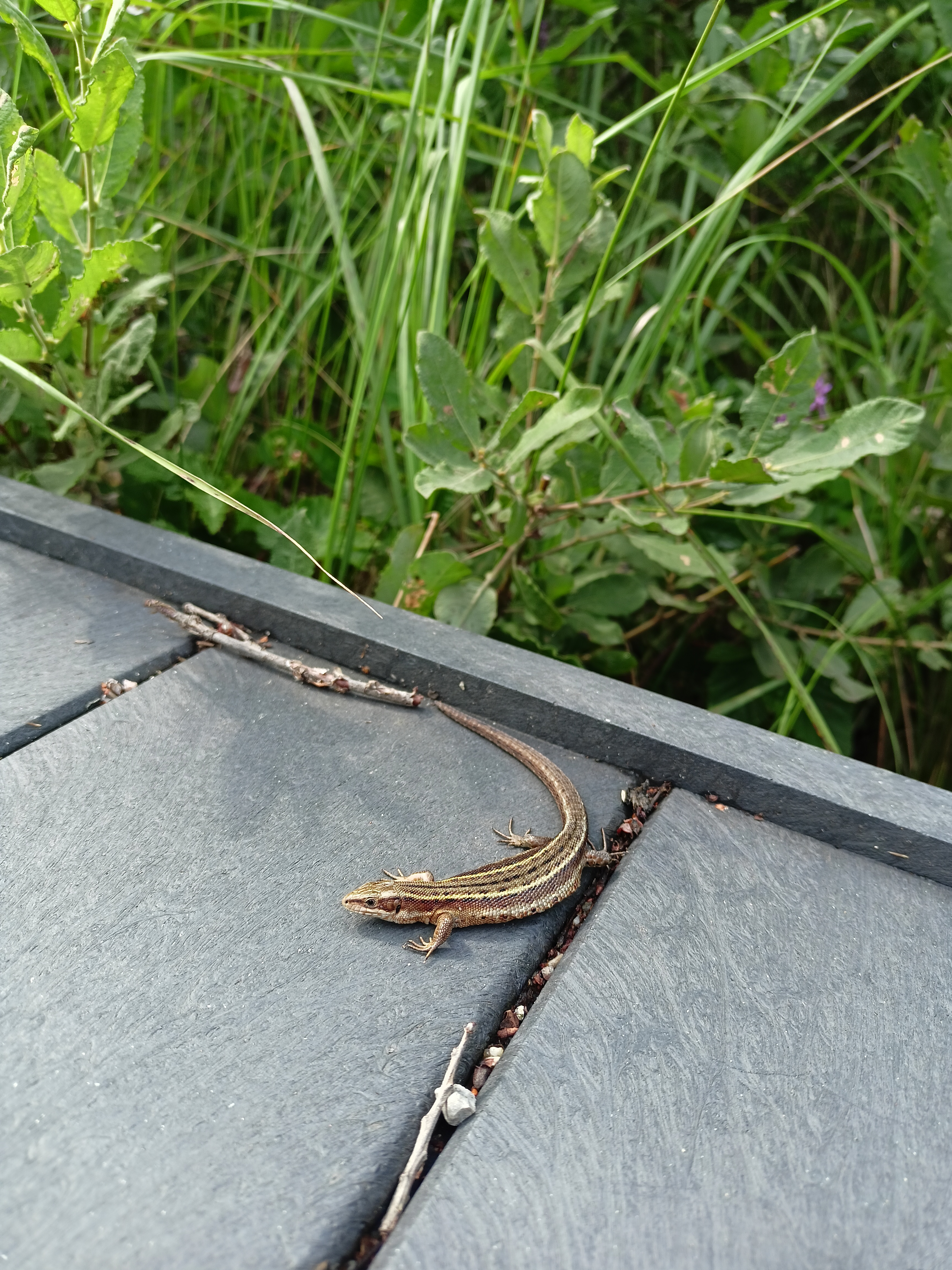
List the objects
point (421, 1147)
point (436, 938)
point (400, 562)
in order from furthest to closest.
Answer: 1. point (400, 562)
2. point (436, 938)
3. point (421, 1147)

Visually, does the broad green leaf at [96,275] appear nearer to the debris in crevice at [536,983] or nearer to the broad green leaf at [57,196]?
the broad green leaf at [57,196]

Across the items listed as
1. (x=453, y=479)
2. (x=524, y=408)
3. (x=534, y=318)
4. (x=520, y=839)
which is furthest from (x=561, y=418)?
(x=520, y=839)

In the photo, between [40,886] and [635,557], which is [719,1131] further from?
[635,557]

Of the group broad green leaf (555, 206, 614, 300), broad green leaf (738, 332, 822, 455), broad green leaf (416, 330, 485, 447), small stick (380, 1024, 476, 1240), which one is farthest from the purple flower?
small stick (380, 1024, 476, 1240)

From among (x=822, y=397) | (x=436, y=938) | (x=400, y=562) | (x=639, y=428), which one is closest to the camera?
(x=436, y=938)

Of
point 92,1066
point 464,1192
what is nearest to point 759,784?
point 464,1192

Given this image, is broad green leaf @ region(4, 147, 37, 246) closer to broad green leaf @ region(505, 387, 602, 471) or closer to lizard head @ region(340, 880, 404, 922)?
broad green leaf @ region(505, 387, 602, 471)

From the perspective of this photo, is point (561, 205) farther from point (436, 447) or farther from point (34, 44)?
point (34, 44)

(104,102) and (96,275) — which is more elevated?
(104,102)
